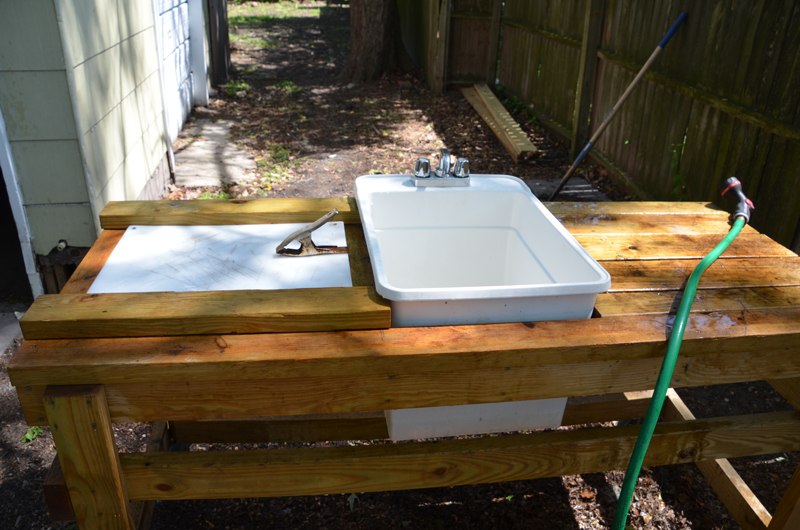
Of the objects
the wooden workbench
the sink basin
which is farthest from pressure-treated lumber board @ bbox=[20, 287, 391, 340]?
the sink basin

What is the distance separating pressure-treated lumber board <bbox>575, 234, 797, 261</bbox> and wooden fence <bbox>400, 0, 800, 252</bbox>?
4.13ft

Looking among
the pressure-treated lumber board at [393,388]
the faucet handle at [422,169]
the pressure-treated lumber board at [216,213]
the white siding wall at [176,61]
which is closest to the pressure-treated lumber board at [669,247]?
the pressure-treated lumber board at [393,388]

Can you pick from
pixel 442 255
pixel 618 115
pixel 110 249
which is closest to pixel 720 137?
pixel 618 115

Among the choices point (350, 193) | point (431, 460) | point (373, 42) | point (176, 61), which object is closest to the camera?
point (431, 460)

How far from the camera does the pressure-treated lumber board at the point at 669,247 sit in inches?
75.3

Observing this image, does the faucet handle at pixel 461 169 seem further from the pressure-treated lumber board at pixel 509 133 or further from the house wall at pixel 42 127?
the pressure-treated lumber board at pixel 509 133

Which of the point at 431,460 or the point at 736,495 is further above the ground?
the point at 431,460

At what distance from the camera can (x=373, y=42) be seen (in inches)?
345

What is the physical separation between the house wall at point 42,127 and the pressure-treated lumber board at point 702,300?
2.64m

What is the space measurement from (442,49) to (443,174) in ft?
22.0

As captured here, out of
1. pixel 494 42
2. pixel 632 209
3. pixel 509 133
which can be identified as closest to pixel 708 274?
pixel 632 209

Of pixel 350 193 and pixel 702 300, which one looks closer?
pixel 702 300

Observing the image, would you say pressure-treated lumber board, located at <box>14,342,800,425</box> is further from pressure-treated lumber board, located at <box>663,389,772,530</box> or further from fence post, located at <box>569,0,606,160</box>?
fence post, located at <box>569,0,606,160</box>

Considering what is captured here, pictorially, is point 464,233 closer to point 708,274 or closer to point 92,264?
point 708,274
